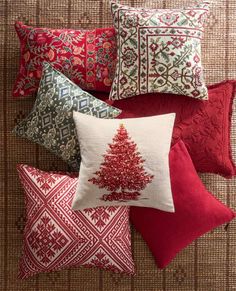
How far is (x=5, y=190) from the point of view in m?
1.59

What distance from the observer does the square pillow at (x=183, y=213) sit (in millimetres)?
1451

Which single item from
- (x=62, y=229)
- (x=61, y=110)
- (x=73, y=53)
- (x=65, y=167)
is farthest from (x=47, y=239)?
(x=73, y=53)

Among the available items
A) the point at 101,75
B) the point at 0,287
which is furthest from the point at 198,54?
the point at 0,287

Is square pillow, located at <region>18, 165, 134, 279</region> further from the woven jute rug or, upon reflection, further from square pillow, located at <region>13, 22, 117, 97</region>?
square pillow, located at <region>13, 22, 117, 97</region>

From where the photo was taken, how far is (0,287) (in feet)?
5.26

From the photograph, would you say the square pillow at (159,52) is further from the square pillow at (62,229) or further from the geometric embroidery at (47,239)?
the geometric embroidery at (47,239)

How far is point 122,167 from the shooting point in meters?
1.36

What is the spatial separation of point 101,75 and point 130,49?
0.14 meters

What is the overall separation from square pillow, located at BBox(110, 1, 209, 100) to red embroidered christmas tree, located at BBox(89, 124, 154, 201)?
0.62ft

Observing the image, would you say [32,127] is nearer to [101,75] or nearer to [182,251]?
[101,75]

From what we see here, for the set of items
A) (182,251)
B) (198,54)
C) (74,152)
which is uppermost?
(198,54)

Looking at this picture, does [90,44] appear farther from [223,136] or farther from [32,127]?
[223,136]

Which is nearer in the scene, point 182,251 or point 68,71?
point 68,71

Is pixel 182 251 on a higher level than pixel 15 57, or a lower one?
lower
